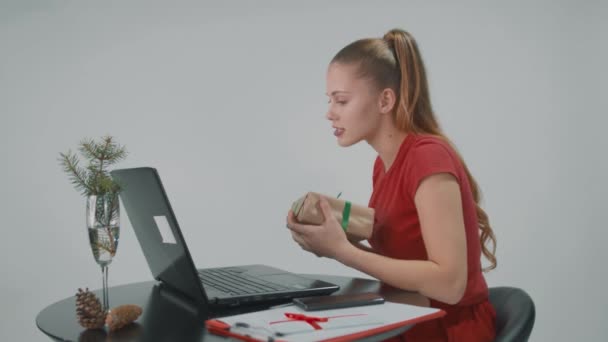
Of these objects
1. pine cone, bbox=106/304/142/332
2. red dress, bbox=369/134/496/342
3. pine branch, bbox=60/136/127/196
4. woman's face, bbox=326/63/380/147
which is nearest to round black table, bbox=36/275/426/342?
pine cone, bbox=106/304/142/332

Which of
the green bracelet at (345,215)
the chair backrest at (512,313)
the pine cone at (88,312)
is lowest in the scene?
the chair backrest at (512,313)

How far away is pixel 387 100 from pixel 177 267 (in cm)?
69

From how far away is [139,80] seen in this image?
9.80 ft

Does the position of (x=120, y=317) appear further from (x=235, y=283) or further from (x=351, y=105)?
(x=351, y=105)

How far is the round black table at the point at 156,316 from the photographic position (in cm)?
99

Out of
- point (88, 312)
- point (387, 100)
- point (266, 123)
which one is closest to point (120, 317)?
point (88, 312)

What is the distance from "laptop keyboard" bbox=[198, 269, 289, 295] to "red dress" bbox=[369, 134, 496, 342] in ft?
1.07

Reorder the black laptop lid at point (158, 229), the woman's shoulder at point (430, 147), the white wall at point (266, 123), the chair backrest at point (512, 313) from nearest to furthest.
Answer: the black laptop lid at point (158, 229), the chair backrest at point (512, 313), the woman's shoulder at point (430, 147), the white wall at point (266, 123)

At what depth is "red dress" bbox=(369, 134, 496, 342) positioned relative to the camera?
1335 mm

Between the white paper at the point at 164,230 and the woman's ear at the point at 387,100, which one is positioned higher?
the woman's ear at the point at 387,100

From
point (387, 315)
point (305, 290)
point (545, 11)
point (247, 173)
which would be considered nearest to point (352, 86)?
point (305, 290)

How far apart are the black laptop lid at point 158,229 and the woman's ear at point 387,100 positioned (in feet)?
2.15

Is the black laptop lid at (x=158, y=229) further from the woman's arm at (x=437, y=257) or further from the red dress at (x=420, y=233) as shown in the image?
the red dress at (x=420, y=233)

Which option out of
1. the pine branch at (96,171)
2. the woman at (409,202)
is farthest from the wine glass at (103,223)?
the woman at (409,202)
